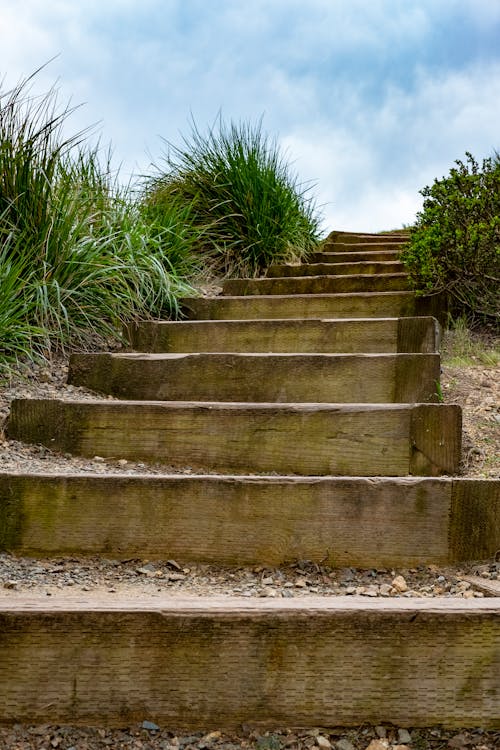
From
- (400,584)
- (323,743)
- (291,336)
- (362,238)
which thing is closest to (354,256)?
(362,238)

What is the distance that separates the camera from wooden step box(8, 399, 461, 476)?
206cm

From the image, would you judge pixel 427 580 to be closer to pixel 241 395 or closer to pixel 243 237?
pixel 241 395

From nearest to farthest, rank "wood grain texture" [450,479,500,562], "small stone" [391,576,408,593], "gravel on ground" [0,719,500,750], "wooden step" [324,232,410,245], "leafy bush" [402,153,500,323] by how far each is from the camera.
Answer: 1. "gravel on ground" [0,719,500,750]
2. "small stone" [391,576,408,593]
3. "wood grain texture" [450,479,500,562]
4. "leafy bush" [402,153,500,323]
5. "wooden step" [324,232,410,245]

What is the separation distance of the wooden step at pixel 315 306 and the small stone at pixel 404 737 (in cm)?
250

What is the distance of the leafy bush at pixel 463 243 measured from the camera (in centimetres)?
334

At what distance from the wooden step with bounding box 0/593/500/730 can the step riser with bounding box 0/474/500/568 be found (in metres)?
0.47

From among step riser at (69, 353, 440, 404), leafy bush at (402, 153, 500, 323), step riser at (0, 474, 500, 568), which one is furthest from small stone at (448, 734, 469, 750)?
leafy bush at (402, 153, 500, 323)

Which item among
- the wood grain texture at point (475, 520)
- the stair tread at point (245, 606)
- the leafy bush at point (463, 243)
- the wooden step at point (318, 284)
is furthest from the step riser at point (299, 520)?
the wooden step at point (318, 284)

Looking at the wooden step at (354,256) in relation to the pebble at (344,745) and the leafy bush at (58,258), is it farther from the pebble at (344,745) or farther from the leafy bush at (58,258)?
the pebble at (344,745)

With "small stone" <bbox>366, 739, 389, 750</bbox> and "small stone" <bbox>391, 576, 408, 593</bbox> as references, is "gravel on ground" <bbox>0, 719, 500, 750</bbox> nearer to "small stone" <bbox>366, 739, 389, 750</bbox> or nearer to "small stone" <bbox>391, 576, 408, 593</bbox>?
"small stone" <bbox>366, 739, 389, 750</bbox>

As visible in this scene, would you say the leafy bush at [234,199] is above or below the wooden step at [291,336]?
above

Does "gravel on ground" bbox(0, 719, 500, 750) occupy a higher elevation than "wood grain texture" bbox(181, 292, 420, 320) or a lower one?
lower

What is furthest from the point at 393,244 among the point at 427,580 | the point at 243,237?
→ the point at 427,580

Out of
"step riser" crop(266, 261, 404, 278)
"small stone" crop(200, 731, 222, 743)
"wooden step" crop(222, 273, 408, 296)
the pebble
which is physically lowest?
"small stone" crop(200, 731, 222, 743)
